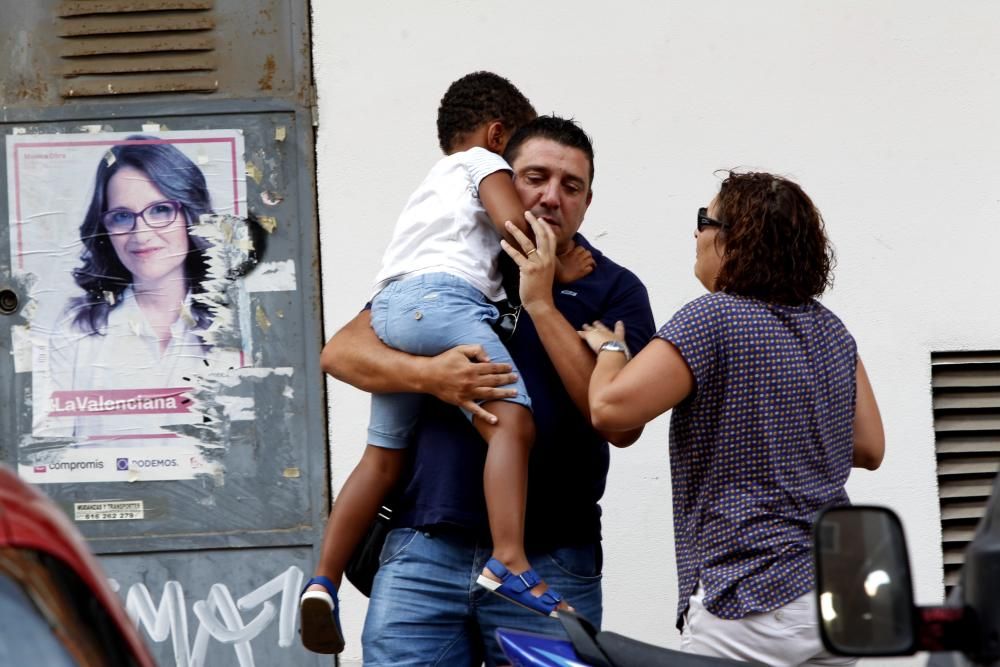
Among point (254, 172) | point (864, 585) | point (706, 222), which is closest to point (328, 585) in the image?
point (706, 222)

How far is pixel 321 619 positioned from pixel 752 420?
119 cm

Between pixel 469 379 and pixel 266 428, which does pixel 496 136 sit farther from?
pixel 266 428

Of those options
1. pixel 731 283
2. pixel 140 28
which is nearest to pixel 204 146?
pixel 140 28

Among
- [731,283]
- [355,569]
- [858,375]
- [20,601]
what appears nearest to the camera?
[20,601]

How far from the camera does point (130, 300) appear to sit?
5.00 m

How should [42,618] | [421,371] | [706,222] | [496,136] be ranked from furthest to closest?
[496,136], [421,371], [706,222], [42,618]

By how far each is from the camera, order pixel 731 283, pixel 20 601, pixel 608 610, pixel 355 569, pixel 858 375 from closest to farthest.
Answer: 1. pixel 20 601
2. pixel 731 283
3. pixel 858 375
4. pixel 355 569
5. pixel 608 610

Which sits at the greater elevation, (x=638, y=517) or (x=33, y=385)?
(x=33, y=385)

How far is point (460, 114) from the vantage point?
3.60m

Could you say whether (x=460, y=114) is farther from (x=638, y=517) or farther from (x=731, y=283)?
(x=638, y=517)

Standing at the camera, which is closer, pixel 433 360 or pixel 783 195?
pixel 783 195

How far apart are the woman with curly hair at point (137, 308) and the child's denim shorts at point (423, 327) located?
1795 mm

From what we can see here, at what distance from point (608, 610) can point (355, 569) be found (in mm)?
1803

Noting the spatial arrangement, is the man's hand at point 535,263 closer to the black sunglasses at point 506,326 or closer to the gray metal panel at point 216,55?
the black sunglasses at point 506,326
